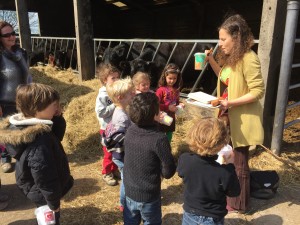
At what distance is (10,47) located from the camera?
3268mm

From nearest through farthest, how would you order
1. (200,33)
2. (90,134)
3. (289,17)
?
(289,17) → (90,134) → (200,33)

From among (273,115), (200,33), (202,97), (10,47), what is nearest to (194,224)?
(202,97)

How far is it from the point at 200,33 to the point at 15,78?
25.8ft

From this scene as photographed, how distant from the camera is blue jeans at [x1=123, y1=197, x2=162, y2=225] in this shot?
2.07 meters

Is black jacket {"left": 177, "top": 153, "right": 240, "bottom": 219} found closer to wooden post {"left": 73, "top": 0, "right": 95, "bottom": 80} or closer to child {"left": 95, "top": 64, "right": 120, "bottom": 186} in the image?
child {"left": 95, "top": 64, "right": 120, "bottom": 186}

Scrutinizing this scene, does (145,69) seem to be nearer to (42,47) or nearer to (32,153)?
(32,153)

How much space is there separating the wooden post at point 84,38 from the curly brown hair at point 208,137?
5282 mm

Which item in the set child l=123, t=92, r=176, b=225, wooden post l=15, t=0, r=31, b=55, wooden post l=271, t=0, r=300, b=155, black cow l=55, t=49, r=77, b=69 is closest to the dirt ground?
wooden post l=271, t=0, r=300, b=155

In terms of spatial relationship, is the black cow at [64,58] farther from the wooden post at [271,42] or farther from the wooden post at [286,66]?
the wooden post at [286,66]

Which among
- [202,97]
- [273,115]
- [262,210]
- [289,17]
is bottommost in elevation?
[262,210]

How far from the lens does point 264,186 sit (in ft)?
9.34

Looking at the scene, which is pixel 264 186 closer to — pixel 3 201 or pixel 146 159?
pixel 146 159

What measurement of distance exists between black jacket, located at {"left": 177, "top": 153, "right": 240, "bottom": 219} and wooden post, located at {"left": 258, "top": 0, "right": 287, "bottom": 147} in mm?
1987

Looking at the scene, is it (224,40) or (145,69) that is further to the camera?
(145,69)
